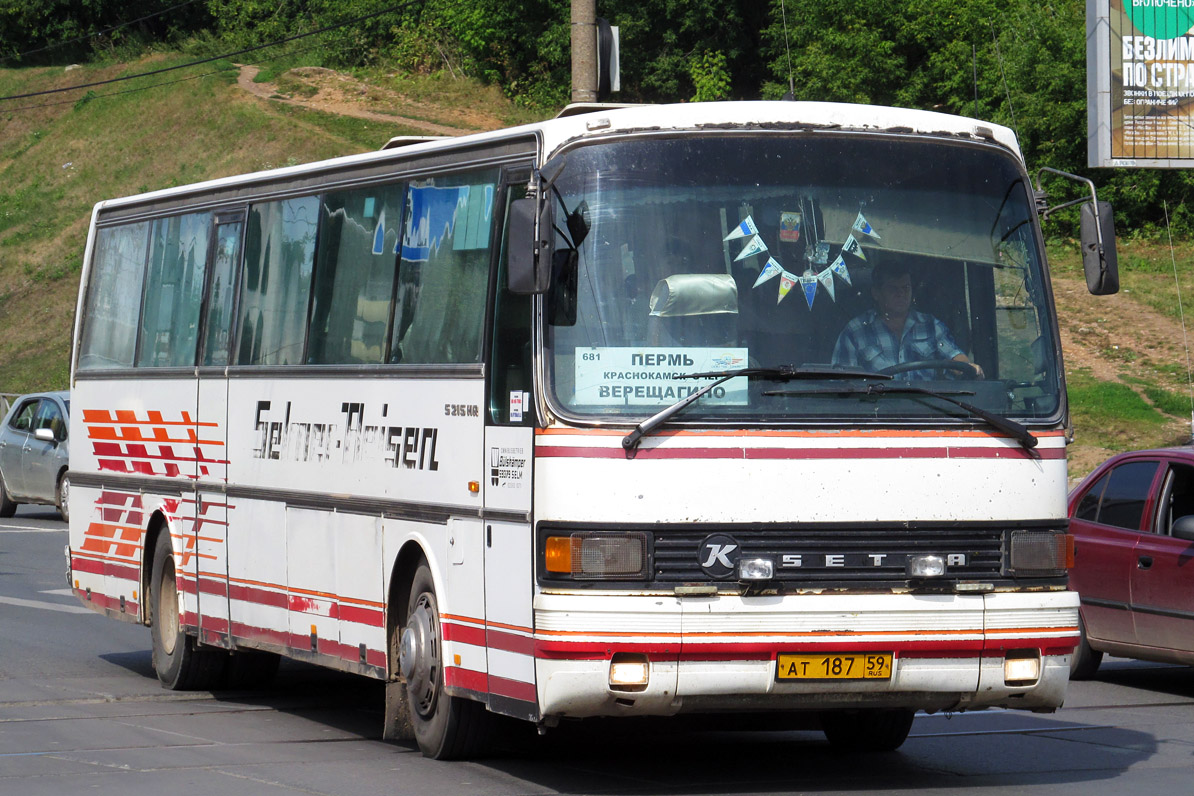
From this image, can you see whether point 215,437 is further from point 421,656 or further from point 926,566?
point 926,566

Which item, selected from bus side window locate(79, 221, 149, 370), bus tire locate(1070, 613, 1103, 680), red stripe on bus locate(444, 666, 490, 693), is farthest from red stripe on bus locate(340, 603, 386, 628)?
bus tire locate(1070, 613, 1103, 680)

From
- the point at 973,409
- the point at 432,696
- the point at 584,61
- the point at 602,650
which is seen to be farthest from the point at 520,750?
the point at 584,61

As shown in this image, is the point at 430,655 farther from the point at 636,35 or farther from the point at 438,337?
the point at 636,35

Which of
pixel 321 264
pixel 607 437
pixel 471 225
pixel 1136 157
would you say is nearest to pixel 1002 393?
pixel 607 437

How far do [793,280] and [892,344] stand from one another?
523mm

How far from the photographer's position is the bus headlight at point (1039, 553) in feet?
25.9

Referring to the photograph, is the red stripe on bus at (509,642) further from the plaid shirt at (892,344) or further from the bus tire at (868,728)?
the bus tire at (868,728)

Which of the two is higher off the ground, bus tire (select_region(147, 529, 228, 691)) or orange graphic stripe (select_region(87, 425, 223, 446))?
orange graphic stripe (select_region(87, 425, 223, 446))

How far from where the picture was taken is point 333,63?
231ft

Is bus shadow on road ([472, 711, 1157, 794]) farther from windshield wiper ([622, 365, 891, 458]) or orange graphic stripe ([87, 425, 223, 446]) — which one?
orange graphic stripe ([87, 425, 223, 446])

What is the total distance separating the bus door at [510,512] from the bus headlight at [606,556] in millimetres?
258

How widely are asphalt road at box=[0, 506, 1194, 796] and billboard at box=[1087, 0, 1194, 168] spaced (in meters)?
12.6

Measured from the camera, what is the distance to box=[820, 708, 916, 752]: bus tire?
9.28 m

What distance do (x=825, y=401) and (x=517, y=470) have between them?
1.37 m
